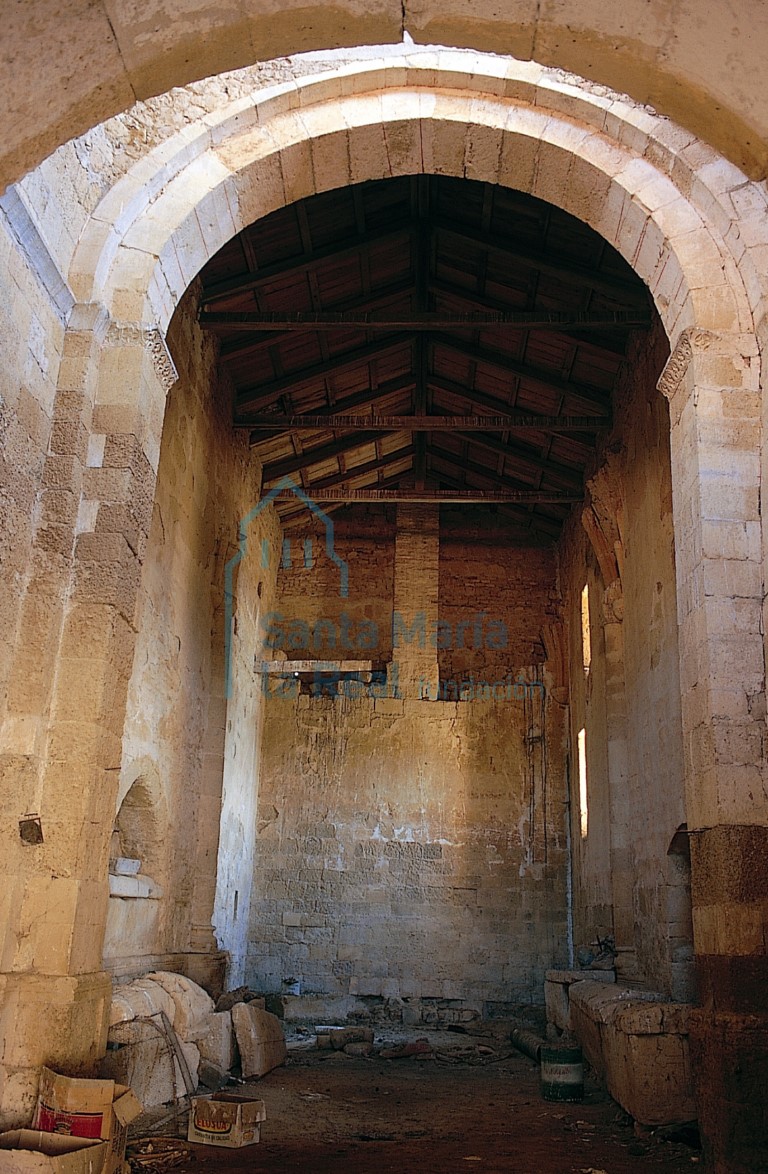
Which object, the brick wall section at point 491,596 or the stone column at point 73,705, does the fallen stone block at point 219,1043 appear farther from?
the brick wall section at point 491,596

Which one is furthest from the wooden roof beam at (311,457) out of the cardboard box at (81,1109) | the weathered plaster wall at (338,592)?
the cardboard box at (81,1109)

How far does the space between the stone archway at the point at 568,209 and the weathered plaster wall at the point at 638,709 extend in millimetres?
3539

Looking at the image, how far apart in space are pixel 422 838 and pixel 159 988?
6.71 m

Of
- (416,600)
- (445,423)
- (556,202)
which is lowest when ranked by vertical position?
(416,600)

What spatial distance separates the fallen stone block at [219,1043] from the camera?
27.2ft

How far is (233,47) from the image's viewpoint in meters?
3.32

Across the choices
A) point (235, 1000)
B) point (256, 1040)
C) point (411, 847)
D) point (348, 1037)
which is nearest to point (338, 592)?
point (411, 847)

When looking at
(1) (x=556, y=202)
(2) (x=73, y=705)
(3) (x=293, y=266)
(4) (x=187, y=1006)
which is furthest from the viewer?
(3) (x=293, y=266)

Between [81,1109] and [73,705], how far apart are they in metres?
1.90

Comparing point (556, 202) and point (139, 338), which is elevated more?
point (556, 202)

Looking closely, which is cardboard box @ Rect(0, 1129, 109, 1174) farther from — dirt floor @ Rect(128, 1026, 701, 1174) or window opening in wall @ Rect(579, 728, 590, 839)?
window opening in wall @ Rect(579, 728, 590, 839)

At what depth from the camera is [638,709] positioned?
1040 centimetres

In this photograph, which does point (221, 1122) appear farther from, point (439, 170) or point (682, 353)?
point (439, 170)

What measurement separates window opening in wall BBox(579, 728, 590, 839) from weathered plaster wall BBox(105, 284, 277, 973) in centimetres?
462
